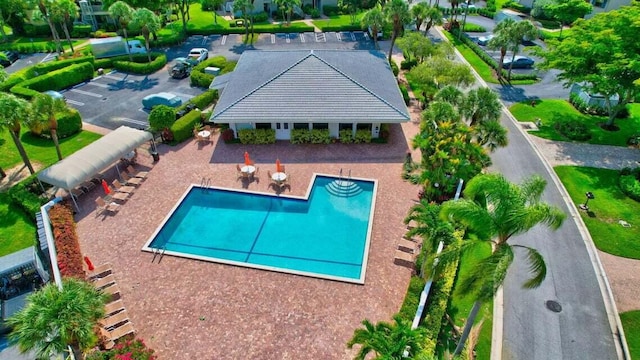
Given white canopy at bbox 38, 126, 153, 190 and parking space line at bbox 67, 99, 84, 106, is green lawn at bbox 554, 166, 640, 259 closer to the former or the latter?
white canopy at bbox 38, 126, 153, 190

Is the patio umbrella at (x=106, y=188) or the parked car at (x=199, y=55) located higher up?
the parked car at (x=199, y=55)

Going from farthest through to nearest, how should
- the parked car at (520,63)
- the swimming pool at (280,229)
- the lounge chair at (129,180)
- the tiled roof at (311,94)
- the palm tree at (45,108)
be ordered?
the parked car at (520,63) < the tiled roof at (311,94) < the lounge chair at (129,180) < the palm tree at (45,108) < the swimming pool at (280,229)

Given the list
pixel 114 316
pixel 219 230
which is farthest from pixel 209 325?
pixel 219 230

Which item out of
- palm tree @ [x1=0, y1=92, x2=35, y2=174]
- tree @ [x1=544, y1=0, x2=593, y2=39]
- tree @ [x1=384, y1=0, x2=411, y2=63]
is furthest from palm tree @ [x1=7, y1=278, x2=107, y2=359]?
→ tree @ [x1=544, y1=0, x2=593, y2=39]

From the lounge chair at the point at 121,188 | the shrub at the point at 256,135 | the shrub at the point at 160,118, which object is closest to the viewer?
the lounge chair at the point at 121,188

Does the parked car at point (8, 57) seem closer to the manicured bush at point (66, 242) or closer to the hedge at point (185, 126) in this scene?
the hedge at point (185, 126)

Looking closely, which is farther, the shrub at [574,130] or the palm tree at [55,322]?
the shrub at [574,130]

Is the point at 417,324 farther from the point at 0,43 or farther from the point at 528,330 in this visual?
the point at 0,43

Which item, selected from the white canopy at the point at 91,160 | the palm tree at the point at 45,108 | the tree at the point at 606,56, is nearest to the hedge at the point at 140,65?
the white canopy at the point at 91,160
